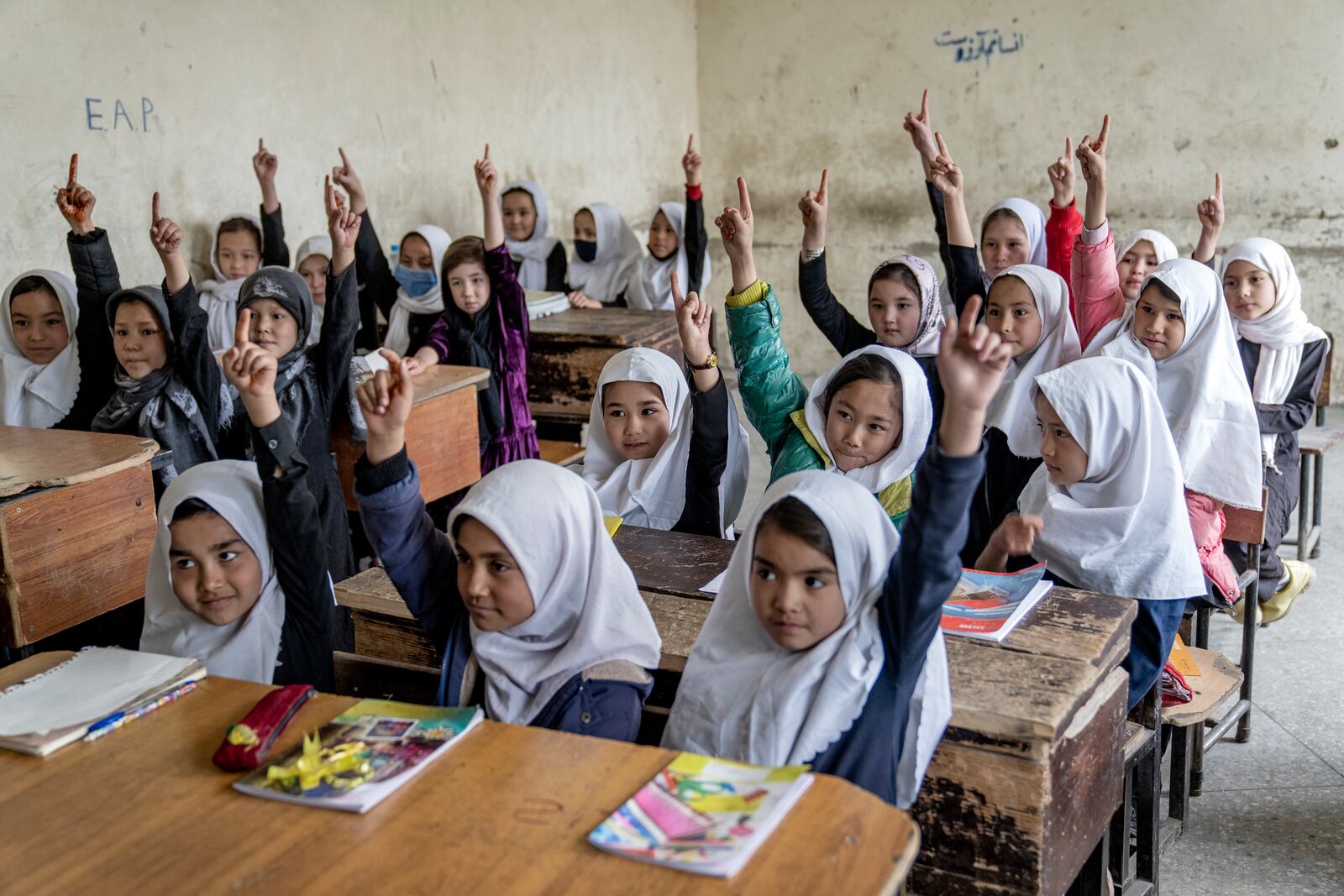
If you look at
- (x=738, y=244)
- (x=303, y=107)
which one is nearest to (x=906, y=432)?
(x=738, y=244)

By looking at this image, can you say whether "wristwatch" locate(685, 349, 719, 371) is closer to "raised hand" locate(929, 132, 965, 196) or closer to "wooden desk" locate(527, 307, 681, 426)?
"raised hand" locate(929, 132, 965, 196)

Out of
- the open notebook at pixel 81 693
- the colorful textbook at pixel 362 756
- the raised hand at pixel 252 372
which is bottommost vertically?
the colorful textbook at pixel 362 756

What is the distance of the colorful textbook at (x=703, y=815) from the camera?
1.18m

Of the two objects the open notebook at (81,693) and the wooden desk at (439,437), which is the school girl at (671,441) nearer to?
the wooden desk at (439,437)

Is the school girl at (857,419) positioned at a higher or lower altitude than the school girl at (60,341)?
lower

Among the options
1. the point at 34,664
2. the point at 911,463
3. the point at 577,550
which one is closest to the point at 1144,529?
the point at 911,463

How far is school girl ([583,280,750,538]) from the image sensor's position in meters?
2.88

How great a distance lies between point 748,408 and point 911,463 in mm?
493

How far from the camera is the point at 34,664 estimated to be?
5.83 ft

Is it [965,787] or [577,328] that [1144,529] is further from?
[577,328]

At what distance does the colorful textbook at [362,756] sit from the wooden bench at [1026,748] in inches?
18.7

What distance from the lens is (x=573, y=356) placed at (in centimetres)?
484

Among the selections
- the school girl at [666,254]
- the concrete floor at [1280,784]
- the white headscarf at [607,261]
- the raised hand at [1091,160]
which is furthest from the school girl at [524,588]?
the white headscarf at [607,261]

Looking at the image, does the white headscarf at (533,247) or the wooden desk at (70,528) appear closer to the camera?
the wooden desk at (70,528)
